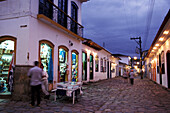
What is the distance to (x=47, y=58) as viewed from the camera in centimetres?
909

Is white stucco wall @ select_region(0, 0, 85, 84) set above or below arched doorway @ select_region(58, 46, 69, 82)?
above

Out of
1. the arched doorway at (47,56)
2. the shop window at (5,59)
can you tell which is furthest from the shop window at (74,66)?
the shop window at (5,59)

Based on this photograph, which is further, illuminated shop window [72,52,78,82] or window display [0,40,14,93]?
illuminated shop window [72,52,78,82]

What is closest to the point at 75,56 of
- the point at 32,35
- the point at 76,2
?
the point at 76,2

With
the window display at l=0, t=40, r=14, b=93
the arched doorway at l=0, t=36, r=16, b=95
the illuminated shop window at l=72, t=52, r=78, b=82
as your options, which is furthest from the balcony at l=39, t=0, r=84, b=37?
the window display at l=0, t=40, r=14, b=93

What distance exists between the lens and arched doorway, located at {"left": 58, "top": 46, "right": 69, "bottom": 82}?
1045cm

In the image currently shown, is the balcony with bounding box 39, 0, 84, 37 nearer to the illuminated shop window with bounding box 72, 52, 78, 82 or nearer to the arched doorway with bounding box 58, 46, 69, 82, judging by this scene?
the arched doorway with bounding box 58, 46, 69, 82

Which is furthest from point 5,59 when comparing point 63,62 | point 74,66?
point 74,66

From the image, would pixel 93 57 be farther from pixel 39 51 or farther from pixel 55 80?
pixel 39 51

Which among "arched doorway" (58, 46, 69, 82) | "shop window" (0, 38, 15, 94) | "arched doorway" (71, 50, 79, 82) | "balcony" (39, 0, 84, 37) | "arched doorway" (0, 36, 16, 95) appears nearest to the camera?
"arched doorway" (0, 36, 16, 95)

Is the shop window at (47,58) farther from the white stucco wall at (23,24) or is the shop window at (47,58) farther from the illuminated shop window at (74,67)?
the illuminated shop window at (74,67)

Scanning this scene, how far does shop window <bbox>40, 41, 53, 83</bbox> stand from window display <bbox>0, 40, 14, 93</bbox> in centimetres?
166

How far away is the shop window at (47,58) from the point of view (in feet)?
28.7

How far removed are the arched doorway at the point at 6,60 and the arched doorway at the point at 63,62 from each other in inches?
123
